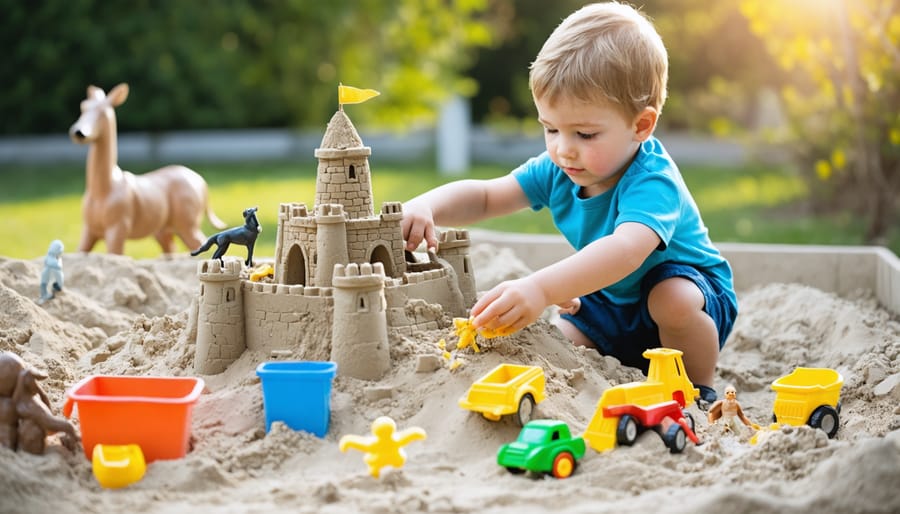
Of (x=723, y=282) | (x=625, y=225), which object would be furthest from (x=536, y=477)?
(x=723, y=282)

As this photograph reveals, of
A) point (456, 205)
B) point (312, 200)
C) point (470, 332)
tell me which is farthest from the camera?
point (312, 200)

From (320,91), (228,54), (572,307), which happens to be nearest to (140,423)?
(572,307)

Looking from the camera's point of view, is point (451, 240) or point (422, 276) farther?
point (451, 240)

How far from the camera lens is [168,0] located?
45.1ft

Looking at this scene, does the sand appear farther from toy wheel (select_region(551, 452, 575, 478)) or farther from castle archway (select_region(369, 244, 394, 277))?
castle archway (select_region(369, 244, 394, 277))

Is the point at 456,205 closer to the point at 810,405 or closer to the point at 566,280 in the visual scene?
the point at 566,280

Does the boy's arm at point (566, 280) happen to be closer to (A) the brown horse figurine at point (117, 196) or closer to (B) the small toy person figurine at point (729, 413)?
(B) the small toy person figurine at point (729, 413)

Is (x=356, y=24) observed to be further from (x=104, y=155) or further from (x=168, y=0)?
(x=104, y=155)

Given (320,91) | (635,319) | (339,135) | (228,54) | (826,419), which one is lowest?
(826,419)

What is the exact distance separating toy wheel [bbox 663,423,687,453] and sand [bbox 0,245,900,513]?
2cm

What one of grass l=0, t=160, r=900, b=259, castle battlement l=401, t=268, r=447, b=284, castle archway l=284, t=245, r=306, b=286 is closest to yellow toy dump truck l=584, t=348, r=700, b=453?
castle battlement l=401, t=268, r=447, b=284

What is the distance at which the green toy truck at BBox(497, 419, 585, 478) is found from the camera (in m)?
2.39

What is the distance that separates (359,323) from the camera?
282 centimetres

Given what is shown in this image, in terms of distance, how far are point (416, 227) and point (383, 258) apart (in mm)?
307
